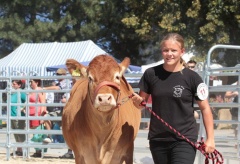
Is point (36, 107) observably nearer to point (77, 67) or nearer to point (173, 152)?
point (77, 67)

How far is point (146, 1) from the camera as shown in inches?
993

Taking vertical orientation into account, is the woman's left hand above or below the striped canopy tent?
below

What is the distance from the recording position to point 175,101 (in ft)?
16.3

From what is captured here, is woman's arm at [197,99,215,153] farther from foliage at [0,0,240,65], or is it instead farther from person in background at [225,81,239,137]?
foliage at [0,0,240,65]

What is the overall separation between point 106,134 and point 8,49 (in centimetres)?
3011

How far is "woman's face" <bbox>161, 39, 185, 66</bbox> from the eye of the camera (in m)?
4.97

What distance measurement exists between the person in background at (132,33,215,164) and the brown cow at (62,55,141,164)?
535 millimetres

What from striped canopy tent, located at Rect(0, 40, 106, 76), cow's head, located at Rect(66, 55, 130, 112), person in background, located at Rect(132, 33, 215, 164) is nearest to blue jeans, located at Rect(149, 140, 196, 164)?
person in background, located at Rect(132, 33, 215, 164)

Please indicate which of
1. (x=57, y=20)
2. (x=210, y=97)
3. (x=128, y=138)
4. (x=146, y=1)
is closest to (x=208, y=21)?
(x=146, y=1)

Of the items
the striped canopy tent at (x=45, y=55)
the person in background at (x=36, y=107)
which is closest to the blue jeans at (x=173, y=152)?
the person in background at (x=36, y=107)

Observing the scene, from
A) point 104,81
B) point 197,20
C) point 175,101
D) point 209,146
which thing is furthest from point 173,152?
point 197,20

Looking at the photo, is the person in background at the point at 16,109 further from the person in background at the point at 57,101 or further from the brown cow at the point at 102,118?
the brown cow at the point at 102,118

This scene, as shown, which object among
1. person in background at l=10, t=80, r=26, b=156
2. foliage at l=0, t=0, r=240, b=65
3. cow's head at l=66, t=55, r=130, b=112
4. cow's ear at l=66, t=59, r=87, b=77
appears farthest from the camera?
foliage at l=0, t=0, r=240, b=65

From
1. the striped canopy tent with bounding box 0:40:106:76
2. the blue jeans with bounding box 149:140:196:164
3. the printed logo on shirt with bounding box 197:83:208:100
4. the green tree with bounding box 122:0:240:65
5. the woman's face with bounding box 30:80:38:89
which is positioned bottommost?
the blue jeans with bounding box 149:140:196:164
